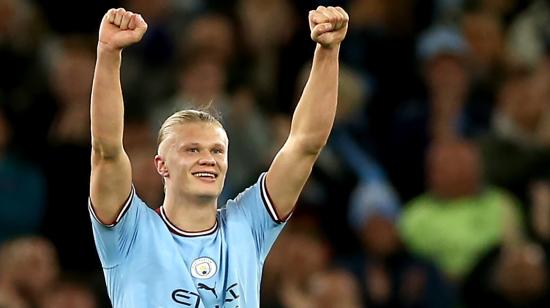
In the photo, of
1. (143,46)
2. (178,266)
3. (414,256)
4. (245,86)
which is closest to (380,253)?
(414,256)

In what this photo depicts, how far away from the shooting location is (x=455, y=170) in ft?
36.1

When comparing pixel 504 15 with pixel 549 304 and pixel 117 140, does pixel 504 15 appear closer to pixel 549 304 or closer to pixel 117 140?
pixel 549 304

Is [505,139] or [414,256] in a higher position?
[505,139]

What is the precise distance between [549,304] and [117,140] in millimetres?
5247

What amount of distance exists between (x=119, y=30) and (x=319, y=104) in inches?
39.3

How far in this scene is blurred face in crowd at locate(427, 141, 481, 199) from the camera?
1102 centimetres

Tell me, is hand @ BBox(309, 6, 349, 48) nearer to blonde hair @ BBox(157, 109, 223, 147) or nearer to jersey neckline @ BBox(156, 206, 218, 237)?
blonde hair @ BBox(157, 109, 223, 147)

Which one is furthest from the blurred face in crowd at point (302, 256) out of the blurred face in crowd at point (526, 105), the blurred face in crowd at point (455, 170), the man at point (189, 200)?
the man at point (189, 200)

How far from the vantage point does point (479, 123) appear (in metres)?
12.1

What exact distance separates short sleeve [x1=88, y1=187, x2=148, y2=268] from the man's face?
22cm

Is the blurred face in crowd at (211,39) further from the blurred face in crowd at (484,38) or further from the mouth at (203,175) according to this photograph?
the mouth at (203,175)

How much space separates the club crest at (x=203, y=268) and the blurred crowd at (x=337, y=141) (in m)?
3.75

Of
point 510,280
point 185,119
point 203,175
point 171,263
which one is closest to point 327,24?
point 185,119

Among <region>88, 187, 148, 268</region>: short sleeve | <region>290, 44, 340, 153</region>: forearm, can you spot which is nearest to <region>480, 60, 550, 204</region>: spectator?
<region>290, 44, 340, 153</region>: forearm
